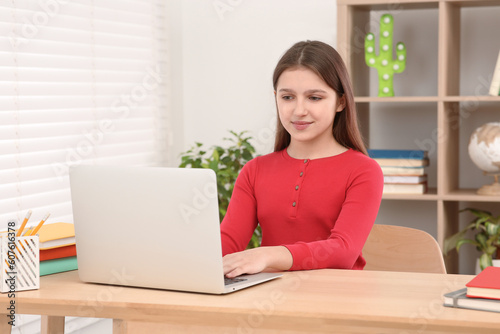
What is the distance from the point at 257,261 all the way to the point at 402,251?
2.07 ft

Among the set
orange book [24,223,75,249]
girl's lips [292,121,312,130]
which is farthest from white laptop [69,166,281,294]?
girl's lips [292,121,312,130]

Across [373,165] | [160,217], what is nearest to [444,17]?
[373,165]


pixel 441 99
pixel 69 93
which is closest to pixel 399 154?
pixel 441 99

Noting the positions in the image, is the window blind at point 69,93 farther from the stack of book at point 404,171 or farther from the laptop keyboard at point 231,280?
the laptop keyboard at point 231,280

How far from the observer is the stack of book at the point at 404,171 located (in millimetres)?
2957

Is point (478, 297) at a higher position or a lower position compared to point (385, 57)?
lower

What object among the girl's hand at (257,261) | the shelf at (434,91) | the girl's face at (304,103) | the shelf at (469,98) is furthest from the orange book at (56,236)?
the shelf at (469,98)

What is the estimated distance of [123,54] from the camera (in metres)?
3.23

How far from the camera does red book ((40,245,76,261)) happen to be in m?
1.53

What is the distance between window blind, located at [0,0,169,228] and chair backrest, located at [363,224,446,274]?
52.6 inches

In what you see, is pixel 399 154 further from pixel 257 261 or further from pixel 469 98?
pixel 257 261

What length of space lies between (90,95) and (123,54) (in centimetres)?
36

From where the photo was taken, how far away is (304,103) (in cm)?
179

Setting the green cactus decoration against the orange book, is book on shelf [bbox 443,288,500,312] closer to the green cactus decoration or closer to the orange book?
the orange book
